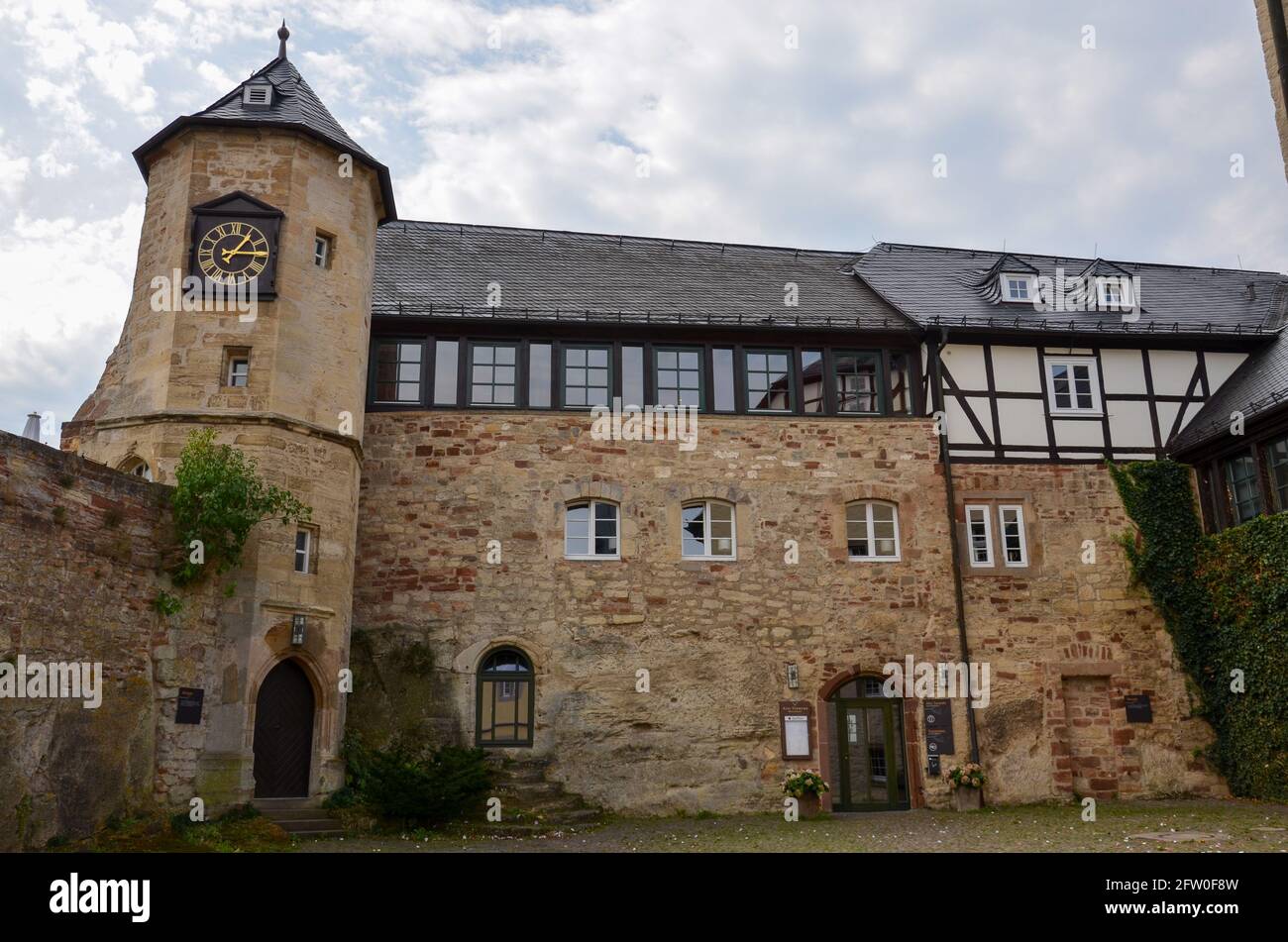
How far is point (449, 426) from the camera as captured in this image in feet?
50.9

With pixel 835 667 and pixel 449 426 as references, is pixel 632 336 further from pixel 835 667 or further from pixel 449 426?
pixel 835 667

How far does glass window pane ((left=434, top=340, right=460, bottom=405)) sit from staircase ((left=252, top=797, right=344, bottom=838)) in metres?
5.82

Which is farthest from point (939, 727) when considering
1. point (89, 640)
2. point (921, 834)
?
point (89, 640)

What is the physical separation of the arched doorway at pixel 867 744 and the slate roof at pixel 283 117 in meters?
9.50

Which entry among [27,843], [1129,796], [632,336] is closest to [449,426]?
[632,336]

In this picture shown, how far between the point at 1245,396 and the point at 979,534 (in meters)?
4.41

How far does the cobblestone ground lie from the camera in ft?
36.3

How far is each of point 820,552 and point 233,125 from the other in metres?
9.57

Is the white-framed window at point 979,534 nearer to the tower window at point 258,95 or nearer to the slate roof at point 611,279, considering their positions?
the slate roof at point 611,279

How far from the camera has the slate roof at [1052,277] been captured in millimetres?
17297

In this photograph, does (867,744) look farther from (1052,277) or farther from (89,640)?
(89,640)

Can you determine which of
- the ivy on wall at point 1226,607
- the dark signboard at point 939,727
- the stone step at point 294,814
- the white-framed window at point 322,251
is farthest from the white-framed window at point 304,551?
the ivy on wall at point 1226,607

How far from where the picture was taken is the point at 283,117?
1405cm

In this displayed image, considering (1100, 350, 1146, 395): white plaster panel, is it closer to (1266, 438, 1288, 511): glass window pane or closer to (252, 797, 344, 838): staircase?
(1266, 438, 1288, 511): glass window pane
